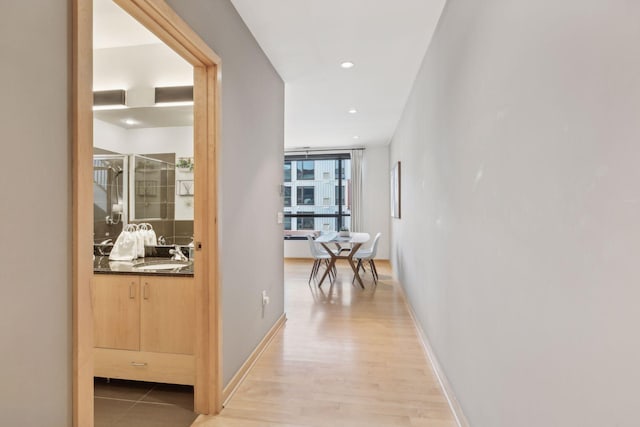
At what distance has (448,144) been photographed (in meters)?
2.14

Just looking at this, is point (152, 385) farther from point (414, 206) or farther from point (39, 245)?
point (414, 206)

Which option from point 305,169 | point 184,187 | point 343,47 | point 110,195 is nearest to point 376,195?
point 305,169

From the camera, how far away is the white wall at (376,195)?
762 centimetres

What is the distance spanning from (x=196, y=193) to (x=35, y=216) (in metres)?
1.09

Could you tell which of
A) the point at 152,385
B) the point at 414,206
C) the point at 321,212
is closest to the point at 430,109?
the point at 414,206

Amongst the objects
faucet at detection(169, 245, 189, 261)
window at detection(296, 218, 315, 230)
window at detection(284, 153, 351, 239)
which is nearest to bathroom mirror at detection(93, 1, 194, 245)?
faucet at detection(169, 245, 189, 261)

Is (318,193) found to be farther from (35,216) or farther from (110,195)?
(35,216)

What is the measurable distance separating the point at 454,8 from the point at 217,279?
2210 mm

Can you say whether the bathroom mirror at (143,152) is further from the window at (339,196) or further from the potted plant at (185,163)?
the window at (339,196)

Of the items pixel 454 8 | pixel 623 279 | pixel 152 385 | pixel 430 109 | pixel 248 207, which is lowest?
pixel 152 385

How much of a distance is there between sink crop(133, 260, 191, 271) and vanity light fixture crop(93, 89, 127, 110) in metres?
1.44

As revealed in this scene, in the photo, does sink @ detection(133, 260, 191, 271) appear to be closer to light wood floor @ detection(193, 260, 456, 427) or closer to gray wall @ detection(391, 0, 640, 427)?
light wood floor @ detection(193, 260, 456, 427)

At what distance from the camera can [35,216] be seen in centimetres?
89

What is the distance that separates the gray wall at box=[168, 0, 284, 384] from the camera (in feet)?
6.80
